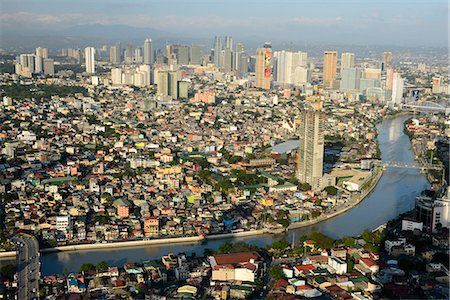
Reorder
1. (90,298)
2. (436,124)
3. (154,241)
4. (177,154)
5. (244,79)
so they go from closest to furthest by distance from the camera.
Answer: (90,298), (154,241), (177,154), (436,124), (244,79)

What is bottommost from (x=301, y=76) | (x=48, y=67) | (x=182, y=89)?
(x=182, y=89)

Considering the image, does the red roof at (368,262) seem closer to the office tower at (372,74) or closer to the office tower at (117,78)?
the office tower at (117,78)

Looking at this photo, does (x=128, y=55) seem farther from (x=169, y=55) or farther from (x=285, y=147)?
(x=285, y=147)

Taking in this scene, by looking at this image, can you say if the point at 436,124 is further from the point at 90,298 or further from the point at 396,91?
the point at 90,298

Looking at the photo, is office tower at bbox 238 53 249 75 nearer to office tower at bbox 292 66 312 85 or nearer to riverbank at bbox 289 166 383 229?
office tower at bbox 292 66 312 85

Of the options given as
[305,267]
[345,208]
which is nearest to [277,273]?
[305,267]

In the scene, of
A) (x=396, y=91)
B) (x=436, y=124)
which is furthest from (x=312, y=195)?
(x=396, y=91)

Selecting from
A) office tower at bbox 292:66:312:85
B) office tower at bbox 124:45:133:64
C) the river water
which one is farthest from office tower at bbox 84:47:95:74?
the river water
